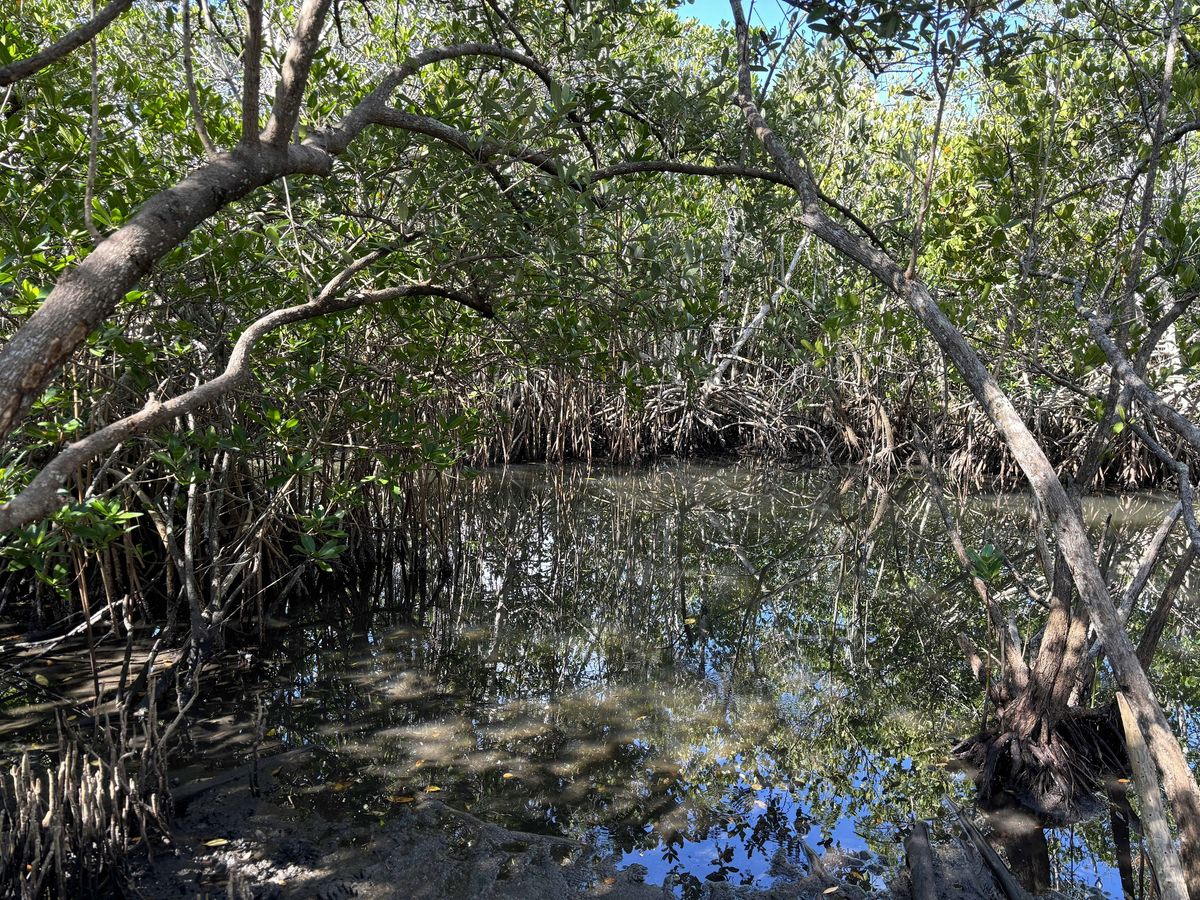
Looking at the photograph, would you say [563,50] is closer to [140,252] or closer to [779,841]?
[140,252]

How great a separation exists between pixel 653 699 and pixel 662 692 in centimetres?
11

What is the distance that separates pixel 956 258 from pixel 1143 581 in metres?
2.07

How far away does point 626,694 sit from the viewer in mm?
4555

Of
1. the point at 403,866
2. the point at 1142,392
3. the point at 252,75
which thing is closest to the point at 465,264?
the point at 252,75

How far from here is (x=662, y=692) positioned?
4.59 m

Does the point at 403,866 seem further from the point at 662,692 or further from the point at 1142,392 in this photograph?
the point at 1142,392

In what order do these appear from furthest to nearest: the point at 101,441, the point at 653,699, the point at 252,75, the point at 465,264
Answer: the point at 653,699
the point at 465,264
the point at 252,75
the point at 101,441

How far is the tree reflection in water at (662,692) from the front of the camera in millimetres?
3334

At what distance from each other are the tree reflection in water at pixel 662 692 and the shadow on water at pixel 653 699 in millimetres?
14

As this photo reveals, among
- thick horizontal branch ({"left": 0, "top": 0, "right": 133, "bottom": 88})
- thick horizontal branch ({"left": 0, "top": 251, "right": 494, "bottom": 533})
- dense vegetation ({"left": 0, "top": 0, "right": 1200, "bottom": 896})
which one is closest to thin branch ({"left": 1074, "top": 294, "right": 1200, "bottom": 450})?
dense vegetation ({"left": 0, "top": 0, "right": 1200, "bottom": 896})

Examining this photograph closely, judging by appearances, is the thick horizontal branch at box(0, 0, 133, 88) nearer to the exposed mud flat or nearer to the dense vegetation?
the dense vegetation

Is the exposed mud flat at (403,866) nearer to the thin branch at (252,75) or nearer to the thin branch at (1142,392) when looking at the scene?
the thin branch at (1142,392)

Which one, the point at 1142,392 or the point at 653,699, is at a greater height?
the point at 1142,392

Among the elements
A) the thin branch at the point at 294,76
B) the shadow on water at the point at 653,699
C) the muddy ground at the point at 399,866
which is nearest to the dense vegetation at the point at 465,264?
the thin branch at the point at 294,76
